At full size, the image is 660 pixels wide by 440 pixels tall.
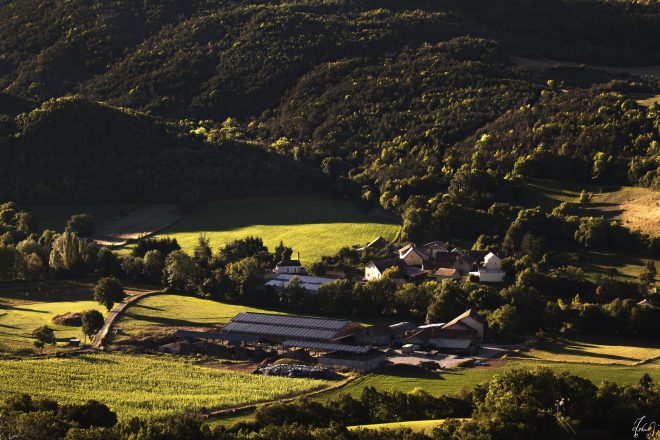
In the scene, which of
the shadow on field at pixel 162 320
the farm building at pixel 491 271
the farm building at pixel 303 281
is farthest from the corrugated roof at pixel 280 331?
the farm building at pixel 491 271

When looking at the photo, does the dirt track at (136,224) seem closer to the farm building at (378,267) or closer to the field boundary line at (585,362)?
the farm building at (378,267)

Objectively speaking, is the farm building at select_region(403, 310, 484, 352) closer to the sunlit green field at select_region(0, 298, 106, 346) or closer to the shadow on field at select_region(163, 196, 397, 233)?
the sunlit green field at select_region(0, 298, 106, 346)

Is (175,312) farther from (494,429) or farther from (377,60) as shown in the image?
(377,60)

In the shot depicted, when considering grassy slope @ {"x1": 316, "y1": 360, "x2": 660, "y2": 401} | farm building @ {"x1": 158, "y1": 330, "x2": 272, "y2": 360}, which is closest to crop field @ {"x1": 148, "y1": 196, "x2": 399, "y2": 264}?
farm building @ {"x1": 158, "y1": 330, "x2": 272, "y2": 360}

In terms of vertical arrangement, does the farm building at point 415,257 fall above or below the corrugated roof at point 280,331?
above

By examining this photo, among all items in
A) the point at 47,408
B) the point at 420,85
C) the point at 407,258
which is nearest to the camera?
the point at 47,408

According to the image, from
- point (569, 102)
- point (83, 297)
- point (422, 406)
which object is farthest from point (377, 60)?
point (422, 406)
